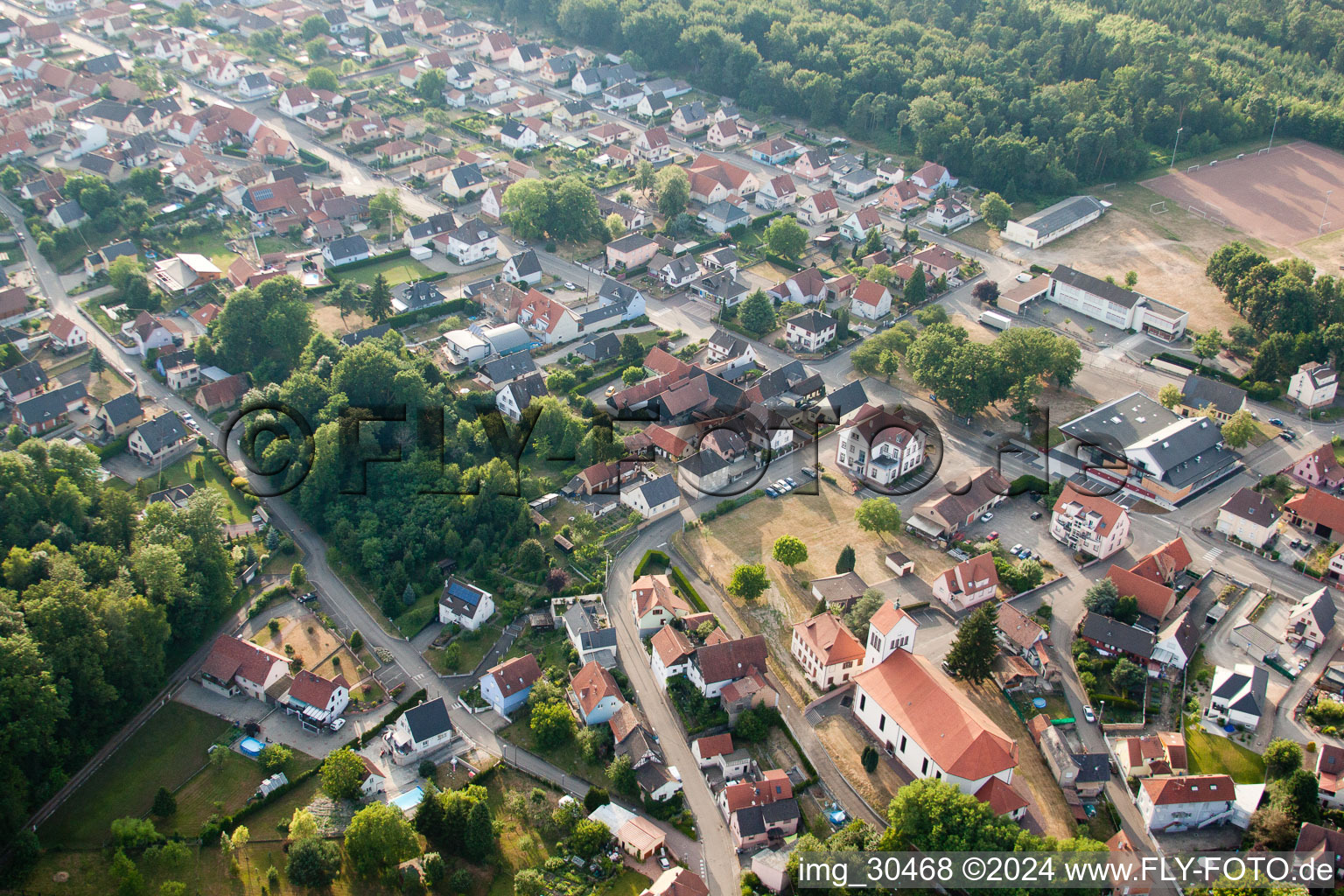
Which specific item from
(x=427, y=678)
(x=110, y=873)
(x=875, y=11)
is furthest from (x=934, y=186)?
(x=110, y=873)

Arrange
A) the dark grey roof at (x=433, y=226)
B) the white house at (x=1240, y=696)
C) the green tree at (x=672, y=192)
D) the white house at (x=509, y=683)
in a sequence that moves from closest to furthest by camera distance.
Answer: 1. the white house at (x=1240, y=696)
2. the white house at (x=509, y=683)
3. the dark grey roof at (x=433, y=226)
4. the green tree at (x=672, y=192)

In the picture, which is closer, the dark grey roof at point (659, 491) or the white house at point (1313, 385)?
the dark grey roof at point (659, 491)

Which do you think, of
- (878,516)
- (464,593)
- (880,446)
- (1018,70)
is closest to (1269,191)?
(1018,70)

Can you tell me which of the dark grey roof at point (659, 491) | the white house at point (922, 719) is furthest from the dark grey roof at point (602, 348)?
the white house at point (922, 719)

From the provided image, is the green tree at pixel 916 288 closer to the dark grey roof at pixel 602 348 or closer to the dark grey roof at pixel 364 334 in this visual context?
the dark grey roof at pixel 602 348

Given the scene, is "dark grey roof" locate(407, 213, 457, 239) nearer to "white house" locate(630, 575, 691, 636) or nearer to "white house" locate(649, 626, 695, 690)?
"white house" locate(630, 575, 691, 636)

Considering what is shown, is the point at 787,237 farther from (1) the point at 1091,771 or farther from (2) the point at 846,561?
(1) the point at 1091,771
